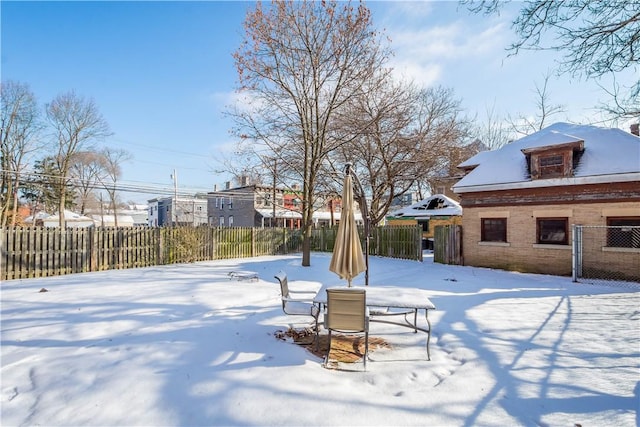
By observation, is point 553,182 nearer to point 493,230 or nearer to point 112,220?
point 493,230

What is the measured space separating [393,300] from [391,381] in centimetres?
136

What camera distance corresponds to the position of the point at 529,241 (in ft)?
44.6

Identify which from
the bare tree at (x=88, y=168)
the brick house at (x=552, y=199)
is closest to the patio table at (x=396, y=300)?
the brick house at (x=552, y=199)

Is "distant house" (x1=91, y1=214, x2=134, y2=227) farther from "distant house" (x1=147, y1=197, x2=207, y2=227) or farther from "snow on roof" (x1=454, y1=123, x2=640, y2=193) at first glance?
"snow on roof" (x1=454, y1=123, x2=640, y2=193)

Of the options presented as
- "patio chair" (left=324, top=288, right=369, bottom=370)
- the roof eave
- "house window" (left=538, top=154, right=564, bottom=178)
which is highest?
"house window" (left=538, top=154, right=564, bottom=178)

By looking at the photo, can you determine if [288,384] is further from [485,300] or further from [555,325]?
[485,300]

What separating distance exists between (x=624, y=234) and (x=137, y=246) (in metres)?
18.9

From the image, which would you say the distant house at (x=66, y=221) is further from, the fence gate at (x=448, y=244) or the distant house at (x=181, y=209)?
the fence gate at (x=448, y=244)

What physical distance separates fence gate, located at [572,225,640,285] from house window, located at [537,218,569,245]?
70cm

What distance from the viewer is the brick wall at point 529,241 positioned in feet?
38.3

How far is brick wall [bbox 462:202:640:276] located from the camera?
1168 cm

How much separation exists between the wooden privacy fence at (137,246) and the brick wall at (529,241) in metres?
3.16

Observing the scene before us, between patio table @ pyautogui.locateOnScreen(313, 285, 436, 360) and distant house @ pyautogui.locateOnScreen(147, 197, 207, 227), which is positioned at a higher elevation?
distant house @ pyautogui.locateOnScreen(147, 197, 207, 227)

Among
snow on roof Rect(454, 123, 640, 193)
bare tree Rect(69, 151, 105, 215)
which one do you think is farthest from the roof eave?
bare tree Rect(69, 151, 105, 215)
